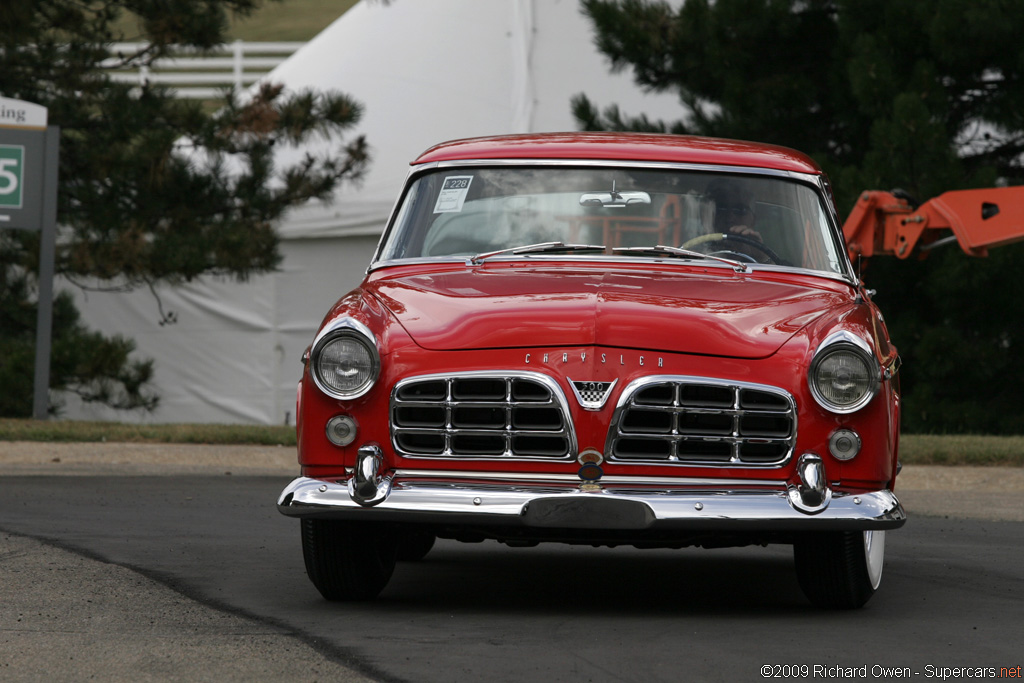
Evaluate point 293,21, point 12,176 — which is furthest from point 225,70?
point 293,21

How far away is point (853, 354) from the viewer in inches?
202

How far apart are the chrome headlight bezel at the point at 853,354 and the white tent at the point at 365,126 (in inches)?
522

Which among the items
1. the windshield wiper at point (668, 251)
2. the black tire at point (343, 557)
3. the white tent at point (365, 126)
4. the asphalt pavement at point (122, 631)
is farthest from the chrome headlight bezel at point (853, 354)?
the white tent at point (365, 126)

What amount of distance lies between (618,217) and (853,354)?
4.49 ft

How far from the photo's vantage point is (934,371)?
15758mm

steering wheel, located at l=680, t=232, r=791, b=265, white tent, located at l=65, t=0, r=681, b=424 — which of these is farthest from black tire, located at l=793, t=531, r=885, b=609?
white tent, located at l=65, t=0, r=681, b=424

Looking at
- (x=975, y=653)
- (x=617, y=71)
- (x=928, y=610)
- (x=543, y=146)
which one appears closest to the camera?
(x=975, y=653)

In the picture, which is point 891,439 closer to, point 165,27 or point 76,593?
point 76,593

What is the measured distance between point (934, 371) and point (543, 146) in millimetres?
10242

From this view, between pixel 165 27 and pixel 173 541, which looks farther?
pixel 165 27

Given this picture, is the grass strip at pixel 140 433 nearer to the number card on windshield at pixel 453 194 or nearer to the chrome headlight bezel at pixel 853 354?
the number card on windshield at pixel 453 194

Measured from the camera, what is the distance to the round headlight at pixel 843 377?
200 inches

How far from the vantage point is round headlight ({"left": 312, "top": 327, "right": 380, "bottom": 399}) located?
5.20 metres

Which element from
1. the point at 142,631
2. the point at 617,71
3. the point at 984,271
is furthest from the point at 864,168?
the point at 142,631
